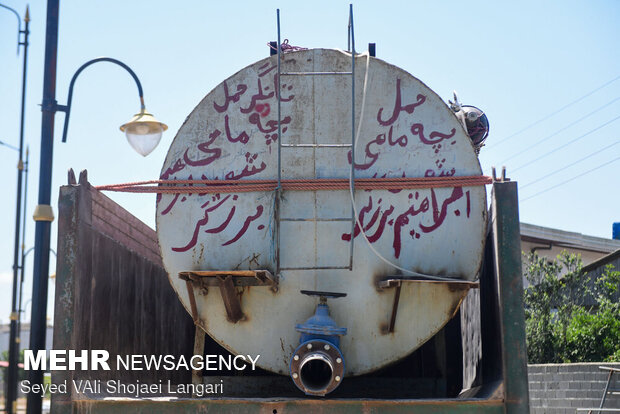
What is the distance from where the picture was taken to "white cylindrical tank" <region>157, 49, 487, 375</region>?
461 centimetres

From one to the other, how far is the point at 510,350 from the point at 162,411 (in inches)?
74.6

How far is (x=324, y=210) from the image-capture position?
4.67 metres

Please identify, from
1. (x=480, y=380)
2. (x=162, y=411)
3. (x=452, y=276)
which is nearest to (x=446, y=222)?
(x=452, y=276)

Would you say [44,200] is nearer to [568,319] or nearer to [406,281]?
[406,281]

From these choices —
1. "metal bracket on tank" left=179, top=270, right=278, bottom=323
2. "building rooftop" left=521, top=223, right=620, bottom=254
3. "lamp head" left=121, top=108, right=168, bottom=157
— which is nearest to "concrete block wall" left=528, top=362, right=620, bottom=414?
"lamp head" left=121, top=108, right=168, bottom=157

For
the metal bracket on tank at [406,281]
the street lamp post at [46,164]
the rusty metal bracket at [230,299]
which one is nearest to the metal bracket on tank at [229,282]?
the rusty metal bracket at [230,299]

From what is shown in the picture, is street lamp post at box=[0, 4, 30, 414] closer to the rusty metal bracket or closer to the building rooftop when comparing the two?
the rusty metal bracket

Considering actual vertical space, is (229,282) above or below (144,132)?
below

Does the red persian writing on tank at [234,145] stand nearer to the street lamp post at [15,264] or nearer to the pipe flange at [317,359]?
the pipe flange at [317,359]

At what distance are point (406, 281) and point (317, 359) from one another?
2.33 feet

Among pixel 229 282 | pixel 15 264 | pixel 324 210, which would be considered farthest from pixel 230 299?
pixel 15 264

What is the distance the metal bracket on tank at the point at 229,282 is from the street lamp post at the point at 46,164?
2000mm

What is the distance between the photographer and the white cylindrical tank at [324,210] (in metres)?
4.61

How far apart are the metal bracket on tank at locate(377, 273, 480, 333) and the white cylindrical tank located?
0.12ft
